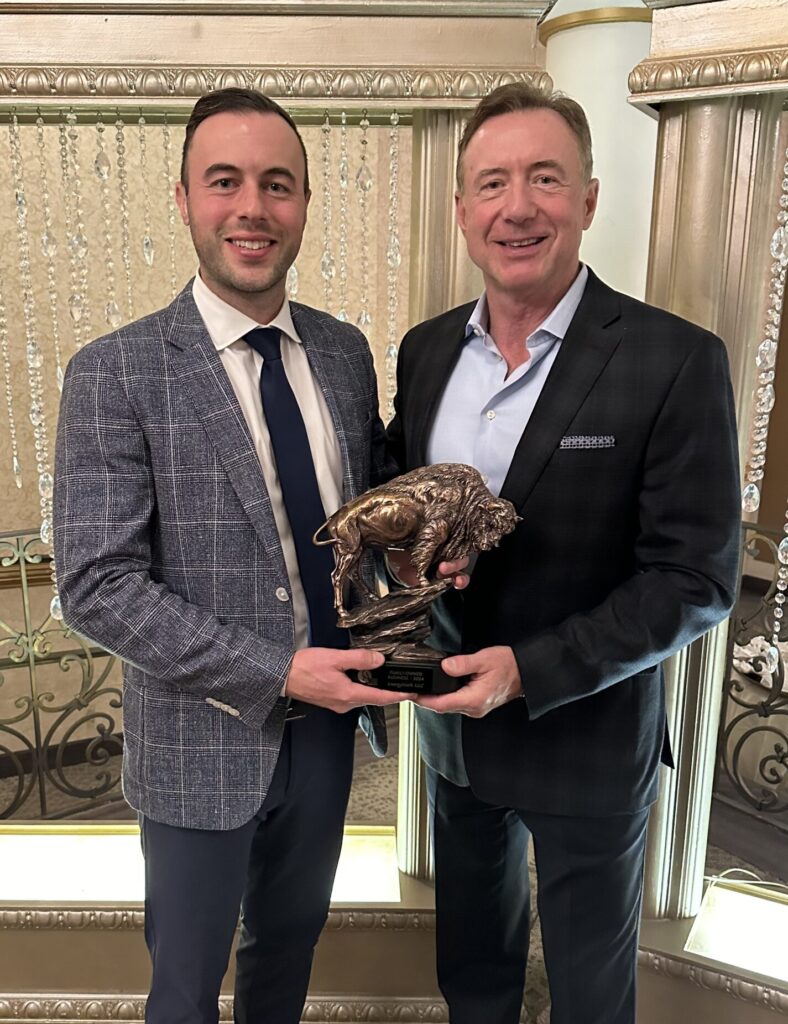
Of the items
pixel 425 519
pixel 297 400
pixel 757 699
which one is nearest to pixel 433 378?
pixel 297 400

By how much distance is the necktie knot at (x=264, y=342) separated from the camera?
54.1 inches

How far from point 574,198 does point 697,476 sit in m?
0.46

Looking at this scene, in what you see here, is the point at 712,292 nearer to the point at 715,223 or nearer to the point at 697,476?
the point at 715,223

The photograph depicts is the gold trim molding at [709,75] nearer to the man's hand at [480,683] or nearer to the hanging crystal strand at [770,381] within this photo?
the hanging crystal strand at [770,381]

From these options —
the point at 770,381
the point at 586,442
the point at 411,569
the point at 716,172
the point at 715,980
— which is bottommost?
the point at 715,980

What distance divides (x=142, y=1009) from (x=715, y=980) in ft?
4.28

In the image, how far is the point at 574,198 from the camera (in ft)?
4.28

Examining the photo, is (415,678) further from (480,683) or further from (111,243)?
(111,243)

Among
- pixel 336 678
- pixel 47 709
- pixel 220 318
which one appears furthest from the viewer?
pixel 47 709

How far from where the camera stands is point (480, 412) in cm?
142

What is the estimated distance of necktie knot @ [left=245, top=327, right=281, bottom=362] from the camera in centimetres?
137

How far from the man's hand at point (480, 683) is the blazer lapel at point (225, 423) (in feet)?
1.07

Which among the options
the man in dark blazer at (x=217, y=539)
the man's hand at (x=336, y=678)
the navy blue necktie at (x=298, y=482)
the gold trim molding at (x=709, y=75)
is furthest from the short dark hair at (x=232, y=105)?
the man's hand at (x=336, y=678)

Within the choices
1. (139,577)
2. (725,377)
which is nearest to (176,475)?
(139,577)
